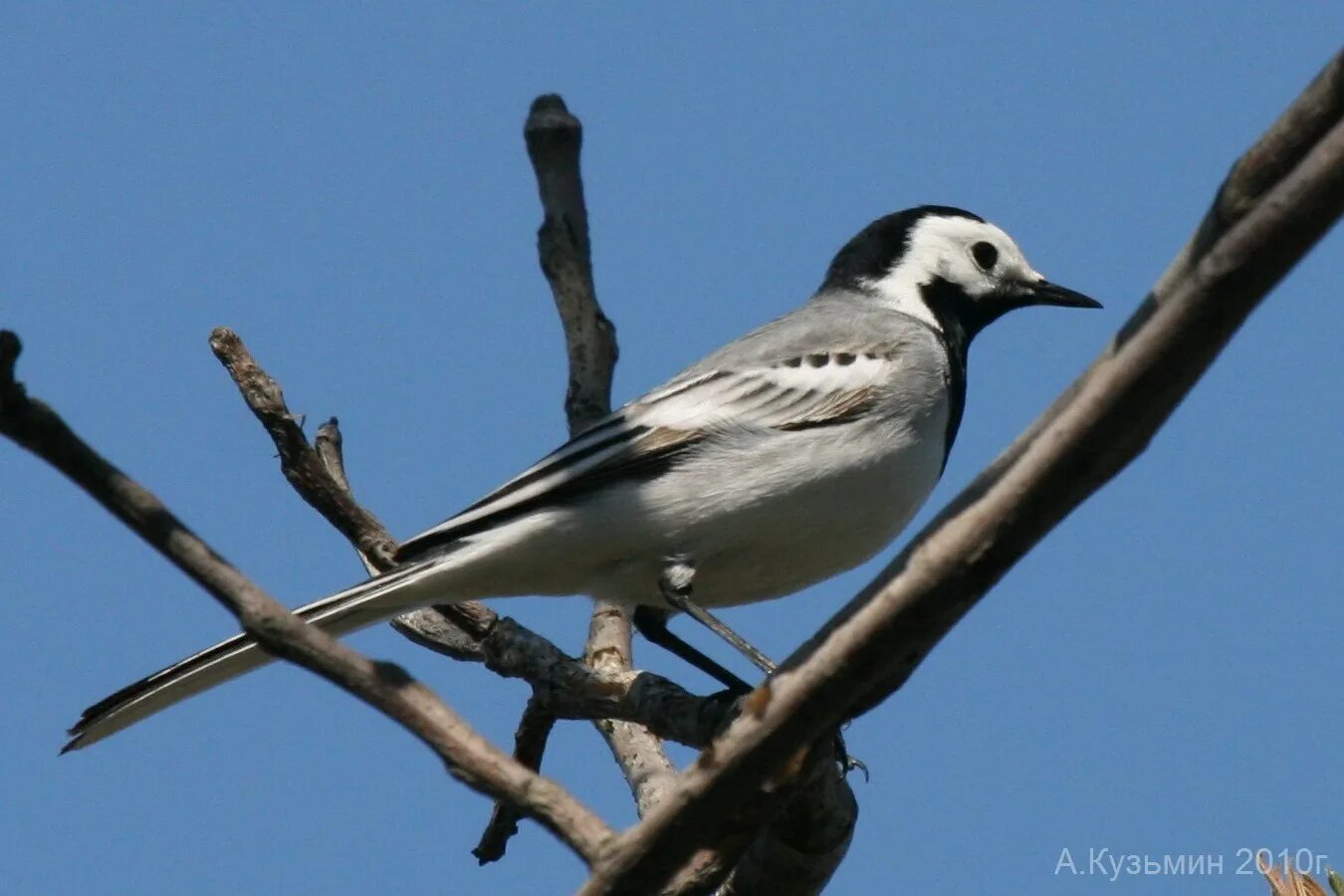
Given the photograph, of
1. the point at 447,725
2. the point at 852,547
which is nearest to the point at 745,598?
the point at 852,547

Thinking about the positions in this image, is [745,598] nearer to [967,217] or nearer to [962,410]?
[962,410]

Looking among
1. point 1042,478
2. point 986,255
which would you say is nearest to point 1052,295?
point 986,255

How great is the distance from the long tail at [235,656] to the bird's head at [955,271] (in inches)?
129

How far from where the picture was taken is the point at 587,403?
7.79 metres

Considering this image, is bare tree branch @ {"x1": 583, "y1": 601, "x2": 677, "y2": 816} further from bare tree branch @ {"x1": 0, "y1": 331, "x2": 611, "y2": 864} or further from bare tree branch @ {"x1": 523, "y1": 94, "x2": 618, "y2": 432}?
bare tree branch @ {"x1": 0, "y1": 331, "x2": 611, "y2": 864}

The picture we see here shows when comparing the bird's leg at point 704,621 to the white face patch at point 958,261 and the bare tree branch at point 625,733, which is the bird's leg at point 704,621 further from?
the white face patch at point 958,261

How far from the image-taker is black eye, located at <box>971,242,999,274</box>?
866 cm

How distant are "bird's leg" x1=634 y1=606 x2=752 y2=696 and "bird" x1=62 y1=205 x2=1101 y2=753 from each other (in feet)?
0.44

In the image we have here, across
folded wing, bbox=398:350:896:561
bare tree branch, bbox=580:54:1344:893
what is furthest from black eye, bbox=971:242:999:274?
bare tree branch, bbox=580:54:1344:893

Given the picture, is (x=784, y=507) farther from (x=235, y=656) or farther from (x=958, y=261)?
(x=958, y=261)

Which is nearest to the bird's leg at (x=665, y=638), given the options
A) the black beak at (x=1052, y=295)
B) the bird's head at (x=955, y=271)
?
the bird's head at (x=955, y=271)

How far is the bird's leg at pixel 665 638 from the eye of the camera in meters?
7.15

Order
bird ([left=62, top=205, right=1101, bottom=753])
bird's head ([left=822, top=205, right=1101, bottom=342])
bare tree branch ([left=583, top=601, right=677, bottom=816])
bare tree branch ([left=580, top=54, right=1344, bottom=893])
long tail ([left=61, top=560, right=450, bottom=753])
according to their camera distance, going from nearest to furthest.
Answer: bare tree branch ([left=580, top=54, right=1344, bottom=893]), long tail ([left=61, top=560, right=450, bottom=753]), bare tree branch ([left=583, top=601, right=677, bottom=816]), bird ([left=62, top=205, right=1101, bottom=753]), bird's head ([left=822, top=205, right=1101, bottom=342])

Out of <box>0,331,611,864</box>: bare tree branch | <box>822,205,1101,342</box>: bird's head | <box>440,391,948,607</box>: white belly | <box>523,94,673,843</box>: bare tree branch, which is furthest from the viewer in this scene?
<box>822,205,1101,342</box>: bird's head
